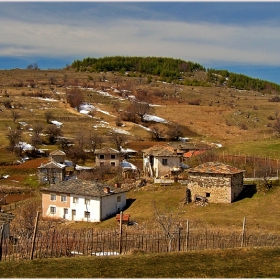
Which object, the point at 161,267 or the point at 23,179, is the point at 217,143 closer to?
the point at 23,179

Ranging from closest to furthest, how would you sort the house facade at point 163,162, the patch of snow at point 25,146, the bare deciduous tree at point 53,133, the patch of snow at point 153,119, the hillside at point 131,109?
the house facade at point 163,162 < the patch of snow at point 25,146 < the bare deciduous tree at point 53,133 < the hillside at point 131,109 < the patch of snow at point 153,119

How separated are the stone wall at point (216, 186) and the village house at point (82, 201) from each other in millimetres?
7267

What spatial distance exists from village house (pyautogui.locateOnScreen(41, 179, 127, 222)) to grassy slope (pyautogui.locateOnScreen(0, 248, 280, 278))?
2435cm

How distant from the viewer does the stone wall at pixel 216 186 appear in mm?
39344

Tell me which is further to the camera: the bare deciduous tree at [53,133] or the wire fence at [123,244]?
the bare deciduous tree at [53,133]

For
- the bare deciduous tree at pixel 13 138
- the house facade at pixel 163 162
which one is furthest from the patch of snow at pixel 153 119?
the house facade at pixel 163 162

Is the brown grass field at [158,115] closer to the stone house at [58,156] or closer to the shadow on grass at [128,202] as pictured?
the shadow on grass at [128,202]

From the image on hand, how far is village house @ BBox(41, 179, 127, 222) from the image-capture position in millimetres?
41906

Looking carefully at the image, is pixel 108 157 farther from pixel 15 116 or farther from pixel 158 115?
pixel 158 115

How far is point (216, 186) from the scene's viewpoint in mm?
A: 39844

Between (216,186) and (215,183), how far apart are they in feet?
0.88

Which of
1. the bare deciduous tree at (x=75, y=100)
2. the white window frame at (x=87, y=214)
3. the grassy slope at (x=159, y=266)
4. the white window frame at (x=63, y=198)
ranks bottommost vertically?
the white window frame at (x=87, y=214)

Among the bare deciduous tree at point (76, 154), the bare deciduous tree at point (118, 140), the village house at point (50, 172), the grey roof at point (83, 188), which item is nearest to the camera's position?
the grey roof at point (83, 188)

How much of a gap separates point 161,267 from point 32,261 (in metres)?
4.66
